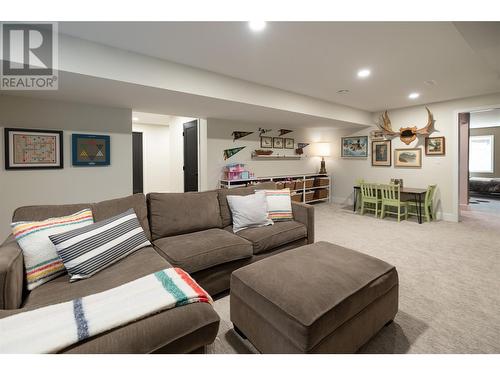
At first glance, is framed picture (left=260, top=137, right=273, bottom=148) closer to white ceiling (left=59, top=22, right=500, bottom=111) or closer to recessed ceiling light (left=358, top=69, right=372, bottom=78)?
white ceiling (left=59, top=22, right=500, bottom=111)

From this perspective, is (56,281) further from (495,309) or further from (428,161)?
(428,161)

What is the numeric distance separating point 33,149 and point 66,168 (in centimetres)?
41

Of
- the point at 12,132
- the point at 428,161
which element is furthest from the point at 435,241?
the point at 12,132

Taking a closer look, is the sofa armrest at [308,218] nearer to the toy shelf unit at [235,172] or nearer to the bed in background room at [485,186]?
the toy shelf unit at [235,172]

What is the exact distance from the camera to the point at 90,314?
1.09 meters

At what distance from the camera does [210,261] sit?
2.00m

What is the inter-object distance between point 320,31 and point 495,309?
2.69 m

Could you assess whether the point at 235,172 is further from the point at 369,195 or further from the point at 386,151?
the point at 386,151

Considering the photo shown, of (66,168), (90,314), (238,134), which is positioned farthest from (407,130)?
(66,168)

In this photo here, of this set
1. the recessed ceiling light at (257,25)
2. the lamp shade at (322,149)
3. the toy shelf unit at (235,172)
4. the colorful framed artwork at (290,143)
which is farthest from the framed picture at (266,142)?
the recessed ceiling light at (257,25)

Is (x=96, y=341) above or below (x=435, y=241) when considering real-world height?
above

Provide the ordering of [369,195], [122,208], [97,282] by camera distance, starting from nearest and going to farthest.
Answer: [97,282]
[122,208]
[369,195]

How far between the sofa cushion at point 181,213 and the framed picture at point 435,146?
478cm

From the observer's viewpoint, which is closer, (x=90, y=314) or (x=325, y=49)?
(x=90, y=314)
